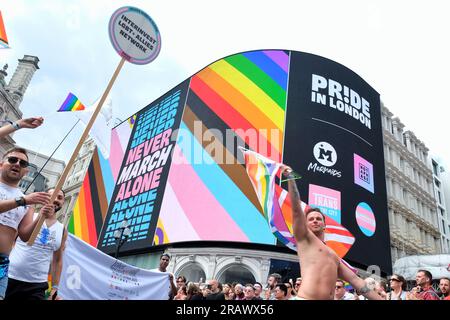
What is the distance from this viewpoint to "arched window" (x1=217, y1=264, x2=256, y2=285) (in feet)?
74.6

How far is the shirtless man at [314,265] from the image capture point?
111 inches

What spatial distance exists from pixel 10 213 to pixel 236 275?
22227 mm

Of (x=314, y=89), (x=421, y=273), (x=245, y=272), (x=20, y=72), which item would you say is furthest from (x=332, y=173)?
(x=20, y=72)

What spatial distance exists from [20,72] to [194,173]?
42.8 m

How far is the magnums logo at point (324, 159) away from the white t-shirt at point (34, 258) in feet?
70.9

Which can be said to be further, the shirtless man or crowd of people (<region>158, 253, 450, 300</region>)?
crowd of people (<region>158, 253, 450, 300</region>)

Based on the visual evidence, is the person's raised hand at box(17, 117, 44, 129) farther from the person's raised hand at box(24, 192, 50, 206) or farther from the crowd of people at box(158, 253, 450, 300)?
the crowd of people at box(158, 253, 450, 300)

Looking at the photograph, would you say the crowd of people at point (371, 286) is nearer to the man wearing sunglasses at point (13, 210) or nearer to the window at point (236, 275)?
the man wearing sunglasses at point (13, 210)

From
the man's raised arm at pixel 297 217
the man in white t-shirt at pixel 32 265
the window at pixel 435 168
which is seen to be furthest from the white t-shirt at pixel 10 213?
the window at pixel 435 168

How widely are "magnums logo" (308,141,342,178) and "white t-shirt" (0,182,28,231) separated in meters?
22.2

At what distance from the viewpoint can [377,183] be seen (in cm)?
2798

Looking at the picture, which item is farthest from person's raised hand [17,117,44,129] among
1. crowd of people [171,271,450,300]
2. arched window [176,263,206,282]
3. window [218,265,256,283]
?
arched window [176,263,206,282]

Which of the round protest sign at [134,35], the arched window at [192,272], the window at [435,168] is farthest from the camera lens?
the window at [435,168]
